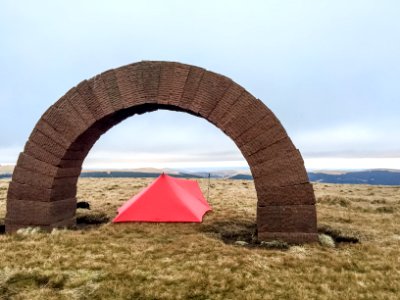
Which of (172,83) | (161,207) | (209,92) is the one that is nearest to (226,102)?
(209,92)

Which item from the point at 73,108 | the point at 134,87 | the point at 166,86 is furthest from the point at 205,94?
the point at 73,108

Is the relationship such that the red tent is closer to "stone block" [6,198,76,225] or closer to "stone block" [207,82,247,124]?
"stone block" [6,198,76,225]

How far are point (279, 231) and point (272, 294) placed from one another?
382 centimetres

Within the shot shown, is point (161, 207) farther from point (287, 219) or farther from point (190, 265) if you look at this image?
point (190, 265)

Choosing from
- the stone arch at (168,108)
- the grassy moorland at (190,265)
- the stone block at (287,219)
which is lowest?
the grassy moorland at (190,265)

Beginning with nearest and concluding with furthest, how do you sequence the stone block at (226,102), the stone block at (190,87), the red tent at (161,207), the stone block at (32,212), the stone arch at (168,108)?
the stone arch at (168,108), the stone block at (226,102), the stone block at (190,87), the stone block at (32,212), the red tent at (161,207)

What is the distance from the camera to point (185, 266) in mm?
7090

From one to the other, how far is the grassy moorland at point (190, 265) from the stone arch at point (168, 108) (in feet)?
2.70

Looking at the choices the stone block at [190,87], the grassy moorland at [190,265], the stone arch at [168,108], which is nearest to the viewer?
the grassy moorland at [190,265]

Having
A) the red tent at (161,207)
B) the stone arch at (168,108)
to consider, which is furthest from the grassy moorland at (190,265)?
the red tent at (161,207)

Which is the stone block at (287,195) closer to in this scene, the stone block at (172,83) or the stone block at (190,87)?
the stone block at (190,87)

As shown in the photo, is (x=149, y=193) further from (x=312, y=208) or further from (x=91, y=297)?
(x=91, y=297)

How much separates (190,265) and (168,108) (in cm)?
527

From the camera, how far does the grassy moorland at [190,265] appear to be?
233 inches
